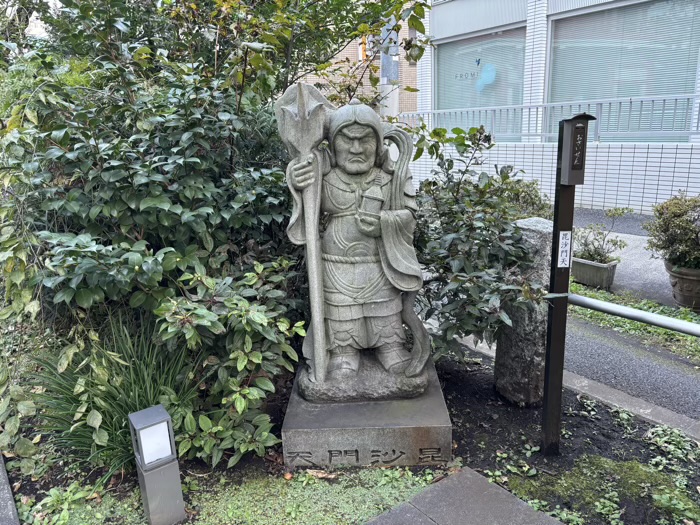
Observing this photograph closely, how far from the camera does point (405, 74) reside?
14.9 metres

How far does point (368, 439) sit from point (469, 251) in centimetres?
132

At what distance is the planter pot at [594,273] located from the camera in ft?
19.2

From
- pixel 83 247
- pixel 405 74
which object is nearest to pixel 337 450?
pixel 83 247

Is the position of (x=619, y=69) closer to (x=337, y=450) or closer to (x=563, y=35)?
(x=563, y=35)

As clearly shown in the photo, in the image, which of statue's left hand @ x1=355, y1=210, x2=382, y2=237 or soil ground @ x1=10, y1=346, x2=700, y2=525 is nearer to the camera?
soil ground @ x1=10, y1=346, x2=700, y2=525

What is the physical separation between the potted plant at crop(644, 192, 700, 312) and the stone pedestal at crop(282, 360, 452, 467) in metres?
3.60

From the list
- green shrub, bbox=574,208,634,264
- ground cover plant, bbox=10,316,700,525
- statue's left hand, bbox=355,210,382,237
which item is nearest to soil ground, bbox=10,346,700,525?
ground cover plant, bbox=10,316,700,525

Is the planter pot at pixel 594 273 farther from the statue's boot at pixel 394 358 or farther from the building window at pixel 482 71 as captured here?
the building window at pixel 482 71

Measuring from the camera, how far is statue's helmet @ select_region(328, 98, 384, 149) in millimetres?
2875

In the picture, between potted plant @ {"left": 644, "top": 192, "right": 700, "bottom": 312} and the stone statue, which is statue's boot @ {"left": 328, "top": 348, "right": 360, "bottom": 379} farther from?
potted plant @ {"left": 644, "top": 192, "right": 700, "bottom": 312}

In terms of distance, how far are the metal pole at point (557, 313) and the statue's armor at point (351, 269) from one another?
898mm

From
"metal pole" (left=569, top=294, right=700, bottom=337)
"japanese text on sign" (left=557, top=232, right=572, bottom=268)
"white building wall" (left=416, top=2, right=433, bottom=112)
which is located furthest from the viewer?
"white building wall" (left=416, top=2, right=433, bottom=112)

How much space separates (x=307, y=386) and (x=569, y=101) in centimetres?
859

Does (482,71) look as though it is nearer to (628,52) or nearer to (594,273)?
(628,52)
